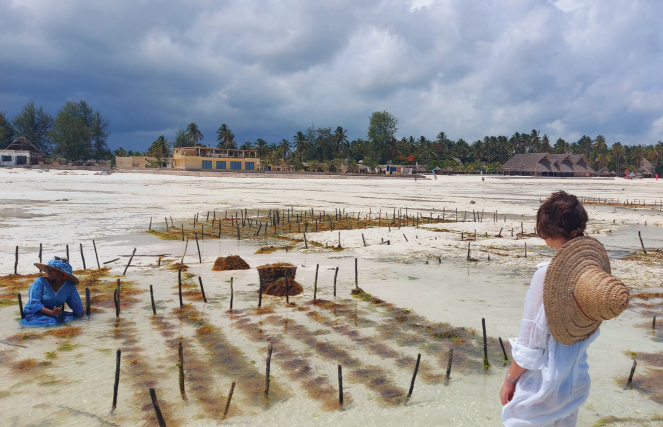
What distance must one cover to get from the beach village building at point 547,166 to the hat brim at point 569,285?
80.9 meters

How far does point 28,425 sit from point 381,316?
4561 mm

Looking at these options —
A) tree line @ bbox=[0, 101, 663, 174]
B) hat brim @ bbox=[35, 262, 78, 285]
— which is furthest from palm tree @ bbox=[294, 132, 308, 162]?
hat brim @ bbox=[35, 262, 78, 285]

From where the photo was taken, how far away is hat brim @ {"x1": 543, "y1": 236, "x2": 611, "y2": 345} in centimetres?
212

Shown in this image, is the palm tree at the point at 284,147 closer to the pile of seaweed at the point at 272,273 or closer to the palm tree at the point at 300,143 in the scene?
the palm tree at the point at 300,143

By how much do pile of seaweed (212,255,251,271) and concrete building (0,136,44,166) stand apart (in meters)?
66.2

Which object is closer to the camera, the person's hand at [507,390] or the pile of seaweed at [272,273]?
the person's hand at [507,390]

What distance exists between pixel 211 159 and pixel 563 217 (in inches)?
2531

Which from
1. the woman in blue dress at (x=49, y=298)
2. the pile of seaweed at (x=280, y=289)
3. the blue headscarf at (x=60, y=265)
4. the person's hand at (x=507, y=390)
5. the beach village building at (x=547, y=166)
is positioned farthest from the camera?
the beach village building at (x=547, y=166)

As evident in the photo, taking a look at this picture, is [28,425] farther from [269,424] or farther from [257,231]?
[257,231]

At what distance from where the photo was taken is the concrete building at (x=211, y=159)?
62562 mm

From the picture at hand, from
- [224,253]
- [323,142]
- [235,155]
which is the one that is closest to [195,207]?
[224,253]

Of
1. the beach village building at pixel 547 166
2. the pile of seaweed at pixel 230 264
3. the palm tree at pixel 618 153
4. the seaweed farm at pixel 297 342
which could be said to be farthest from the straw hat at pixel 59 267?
the palm tree at pixel 618 153

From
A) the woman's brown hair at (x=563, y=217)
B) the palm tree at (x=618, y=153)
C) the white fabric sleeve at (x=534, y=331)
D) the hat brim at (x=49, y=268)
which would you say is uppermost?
the palm tree at (x=618, y=153)

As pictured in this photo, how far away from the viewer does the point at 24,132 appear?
82.6 metres
